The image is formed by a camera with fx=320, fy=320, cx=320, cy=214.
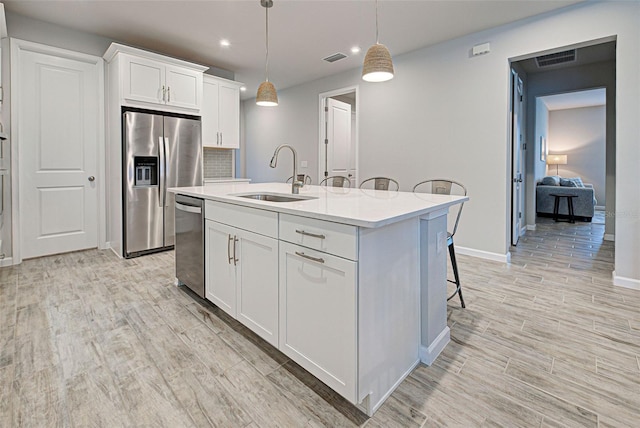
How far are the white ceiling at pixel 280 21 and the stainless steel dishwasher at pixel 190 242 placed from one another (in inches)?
82.4

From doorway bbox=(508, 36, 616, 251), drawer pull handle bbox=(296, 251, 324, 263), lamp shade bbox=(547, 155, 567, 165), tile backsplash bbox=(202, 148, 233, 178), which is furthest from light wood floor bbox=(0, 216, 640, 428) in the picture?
lamp shade bbox=(547, 155, 567, 165)

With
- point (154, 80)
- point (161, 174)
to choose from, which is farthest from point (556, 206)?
point (154, 80)

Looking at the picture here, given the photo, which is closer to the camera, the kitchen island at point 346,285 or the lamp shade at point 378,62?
the kitchen island at point 346,285

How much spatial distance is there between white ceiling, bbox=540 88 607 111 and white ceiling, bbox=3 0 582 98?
177 inches

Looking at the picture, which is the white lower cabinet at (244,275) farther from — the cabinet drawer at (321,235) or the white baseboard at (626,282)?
the white baseboard at (626,282)

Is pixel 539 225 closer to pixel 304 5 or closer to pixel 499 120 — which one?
pixel 499 120

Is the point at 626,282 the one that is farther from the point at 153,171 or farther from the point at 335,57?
the point at 153,171

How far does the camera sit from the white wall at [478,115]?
284cm

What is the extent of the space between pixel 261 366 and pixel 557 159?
33.3 ft

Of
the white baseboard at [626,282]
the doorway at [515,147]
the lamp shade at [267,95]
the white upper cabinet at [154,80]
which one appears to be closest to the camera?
the white baseboard at [626,282]

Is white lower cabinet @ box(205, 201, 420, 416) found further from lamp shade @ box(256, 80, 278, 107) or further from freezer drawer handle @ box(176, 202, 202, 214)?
lamp shade @ box(256, 80, 278, 107)

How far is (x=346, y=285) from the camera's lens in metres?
1.29

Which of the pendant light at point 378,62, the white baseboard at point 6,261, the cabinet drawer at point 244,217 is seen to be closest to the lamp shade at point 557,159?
the pendant light at point 378,62

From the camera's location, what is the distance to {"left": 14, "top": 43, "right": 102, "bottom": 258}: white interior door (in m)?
3.53
